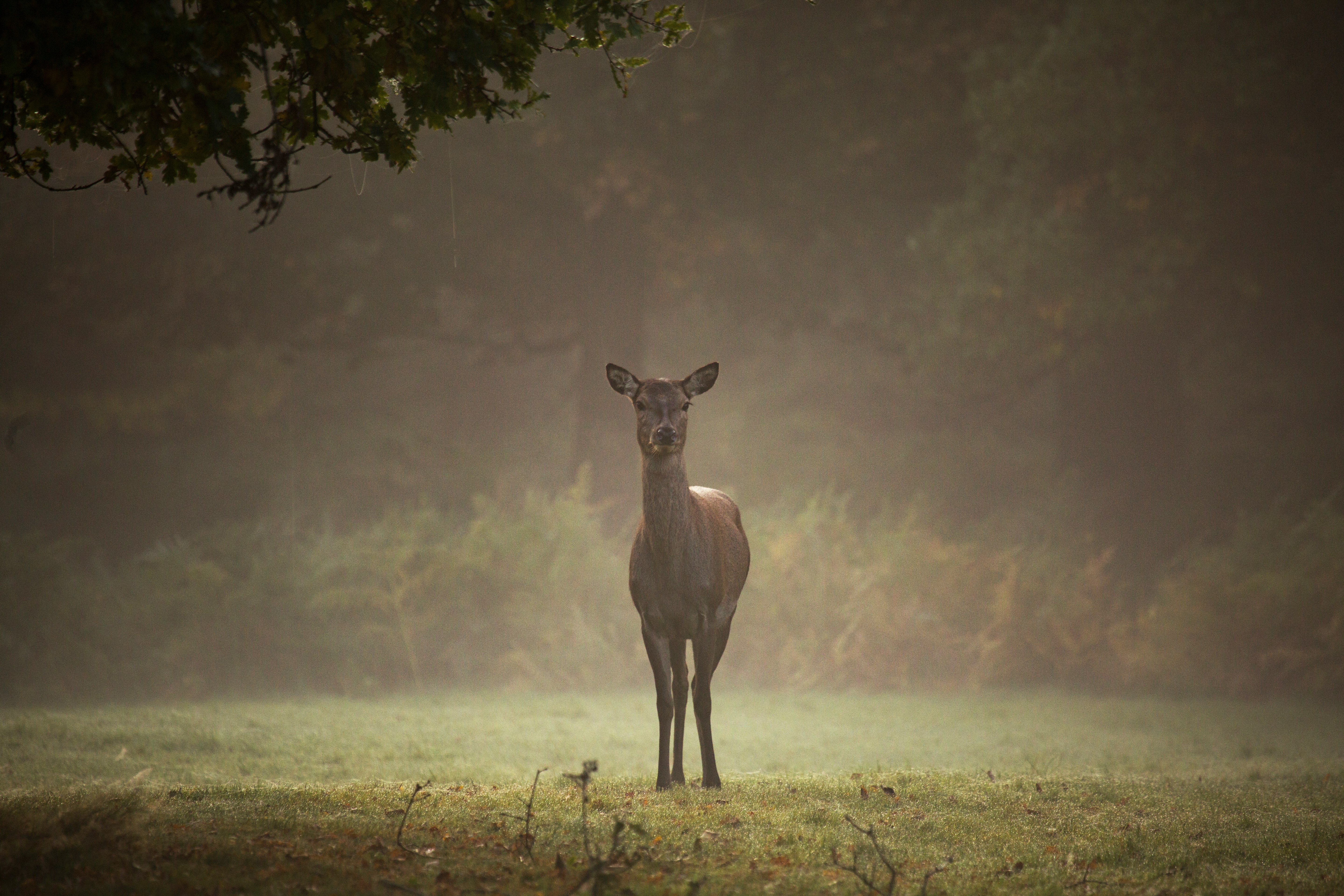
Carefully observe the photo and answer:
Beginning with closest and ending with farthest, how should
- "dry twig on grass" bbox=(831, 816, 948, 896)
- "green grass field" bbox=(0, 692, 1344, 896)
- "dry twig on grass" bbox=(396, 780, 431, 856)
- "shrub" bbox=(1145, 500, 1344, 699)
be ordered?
"dry twig on grass" bbox=(831, 816, 948, 896) < "green grass field" bbox=(0, 692, 1344, 896) < "dry twig on grass" bbox=(396, 780, 431, 856) < "shrub" bbox=(1145, 500, 1344, 699)

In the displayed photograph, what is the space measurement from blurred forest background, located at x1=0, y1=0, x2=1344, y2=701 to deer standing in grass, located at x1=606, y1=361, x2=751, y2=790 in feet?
28.0

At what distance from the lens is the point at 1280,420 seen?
21719 mm

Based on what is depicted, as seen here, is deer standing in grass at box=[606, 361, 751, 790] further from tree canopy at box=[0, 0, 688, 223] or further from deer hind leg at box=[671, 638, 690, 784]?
tree canopy at box=[0, 0, 688, 223]

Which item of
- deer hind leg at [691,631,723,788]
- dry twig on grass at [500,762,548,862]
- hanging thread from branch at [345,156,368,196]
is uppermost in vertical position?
hanging thread from branch at [345,156,368,196]

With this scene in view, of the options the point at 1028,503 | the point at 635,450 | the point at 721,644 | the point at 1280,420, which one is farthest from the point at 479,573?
the point at 1280,420

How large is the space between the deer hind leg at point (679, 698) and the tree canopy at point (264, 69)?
3612mm

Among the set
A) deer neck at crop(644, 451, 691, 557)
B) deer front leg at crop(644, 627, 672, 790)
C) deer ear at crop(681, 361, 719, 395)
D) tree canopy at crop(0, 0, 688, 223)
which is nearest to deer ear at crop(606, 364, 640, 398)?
deer ear at crop(681, 361, 719, 395)

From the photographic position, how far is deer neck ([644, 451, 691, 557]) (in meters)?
7.78

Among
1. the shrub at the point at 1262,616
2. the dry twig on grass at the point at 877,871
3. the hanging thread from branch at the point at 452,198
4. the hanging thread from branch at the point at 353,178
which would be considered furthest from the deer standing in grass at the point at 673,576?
the hanging thread from branch at the point at 452,198

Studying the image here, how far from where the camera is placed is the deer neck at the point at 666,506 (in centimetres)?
778

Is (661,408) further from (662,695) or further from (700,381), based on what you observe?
(662,695)

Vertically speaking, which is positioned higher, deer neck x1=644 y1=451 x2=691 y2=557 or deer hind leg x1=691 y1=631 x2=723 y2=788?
deer neck x1=644 y1=451 x2=691 y2=557

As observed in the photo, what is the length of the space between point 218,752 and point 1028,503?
15.4 meters

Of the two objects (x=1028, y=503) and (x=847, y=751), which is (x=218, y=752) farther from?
(x=1028, y=503)
